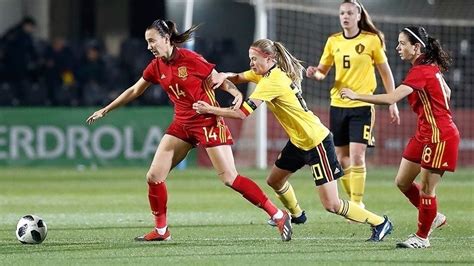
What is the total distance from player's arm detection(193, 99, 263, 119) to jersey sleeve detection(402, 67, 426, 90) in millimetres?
1213

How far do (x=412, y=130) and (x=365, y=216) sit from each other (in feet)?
39.8

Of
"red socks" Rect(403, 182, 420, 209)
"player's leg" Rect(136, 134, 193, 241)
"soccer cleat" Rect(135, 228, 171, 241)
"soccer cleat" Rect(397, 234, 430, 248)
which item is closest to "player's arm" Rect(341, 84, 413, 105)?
"soccer cleat" Rect(397, 234, 430, 248)

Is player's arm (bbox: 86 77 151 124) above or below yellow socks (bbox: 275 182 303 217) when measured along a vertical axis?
above

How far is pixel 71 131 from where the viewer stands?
21.8 metres

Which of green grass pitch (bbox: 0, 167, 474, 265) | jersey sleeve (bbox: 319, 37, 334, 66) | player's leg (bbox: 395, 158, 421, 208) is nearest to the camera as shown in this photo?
green grass pitch (bbox: 0, 167, 474, 265)

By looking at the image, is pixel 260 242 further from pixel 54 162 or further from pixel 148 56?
pixel 148 56

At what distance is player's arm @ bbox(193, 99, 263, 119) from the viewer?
9.38m

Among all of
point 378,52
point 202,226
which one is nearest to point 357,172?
point 378,52

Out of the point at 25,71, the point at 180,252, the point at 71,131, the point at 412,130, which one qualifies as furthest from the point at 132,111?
the point at 180,252

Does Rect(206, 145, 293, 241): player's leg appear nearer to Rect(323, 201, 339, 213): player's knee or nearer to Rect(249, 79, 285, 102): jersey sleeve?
Rect(323, 201, 339, 213): player's knee

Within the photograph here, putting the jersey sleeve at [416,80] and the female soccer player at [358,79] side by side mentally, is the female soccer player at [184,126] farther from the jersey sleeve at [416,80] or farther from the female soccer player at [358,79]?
the female soccer player at [358,79]

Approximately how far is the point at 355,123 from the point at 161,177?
108 inches

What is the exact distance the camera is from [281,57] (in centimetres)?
979

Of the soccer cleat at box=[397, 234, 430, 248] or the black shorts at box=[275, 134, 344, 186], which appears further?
the black shorts at box=[275, 134, 344, 186]
